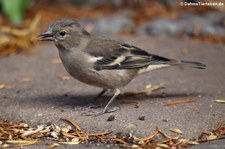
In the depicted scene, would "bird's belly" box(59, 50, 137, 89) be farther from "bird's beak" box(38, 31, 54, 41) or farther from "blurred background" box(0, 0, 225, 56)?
"blurred background" box(0, 0, 225, 56)

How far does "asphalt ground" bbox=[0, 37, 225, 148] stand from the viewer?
544 cm

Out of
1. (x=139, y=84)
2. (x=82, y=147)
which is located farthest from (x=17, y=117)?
(x=139, y=84)

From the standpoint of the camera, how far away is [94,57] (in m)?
5.99

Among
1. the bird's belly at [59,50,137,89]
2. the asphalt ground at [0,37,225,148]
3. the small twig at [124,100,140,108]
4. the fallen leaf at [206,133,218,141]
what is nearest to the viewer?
the fallen leaf at [206,133,218,141]

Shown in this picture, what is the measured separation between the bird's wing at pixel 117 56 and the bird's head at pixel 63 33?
0.21 meters

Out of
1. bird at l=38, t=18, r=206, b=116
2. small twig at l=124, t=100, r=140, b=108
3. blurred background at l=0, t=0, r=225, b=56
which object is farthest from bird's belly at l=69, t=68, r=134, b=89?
blurred background at l=0, t=0, r=225, b=56

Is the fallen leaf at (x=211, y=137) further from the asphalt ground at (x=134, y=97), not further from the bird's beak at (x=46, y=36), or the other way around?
the bird's beak at (x=46, y=36)

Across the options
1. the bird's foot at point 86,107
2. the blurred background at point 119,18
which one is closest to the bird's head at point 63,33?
the bird's foot at point 86,107

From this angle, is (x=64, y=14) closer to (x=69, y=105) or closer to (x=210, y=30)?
(x=210, y=30)

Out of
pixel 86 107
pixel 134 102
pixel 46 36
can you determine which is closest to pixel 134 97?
pixel 134 102

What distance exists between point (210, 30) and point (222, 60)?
154cm

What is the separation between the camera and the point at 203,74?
733 cm

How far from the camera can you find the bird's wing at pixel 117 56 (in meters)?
6.02

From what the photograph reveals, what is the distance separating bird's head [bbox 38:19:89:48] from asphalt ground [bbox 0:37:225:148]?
795mm
